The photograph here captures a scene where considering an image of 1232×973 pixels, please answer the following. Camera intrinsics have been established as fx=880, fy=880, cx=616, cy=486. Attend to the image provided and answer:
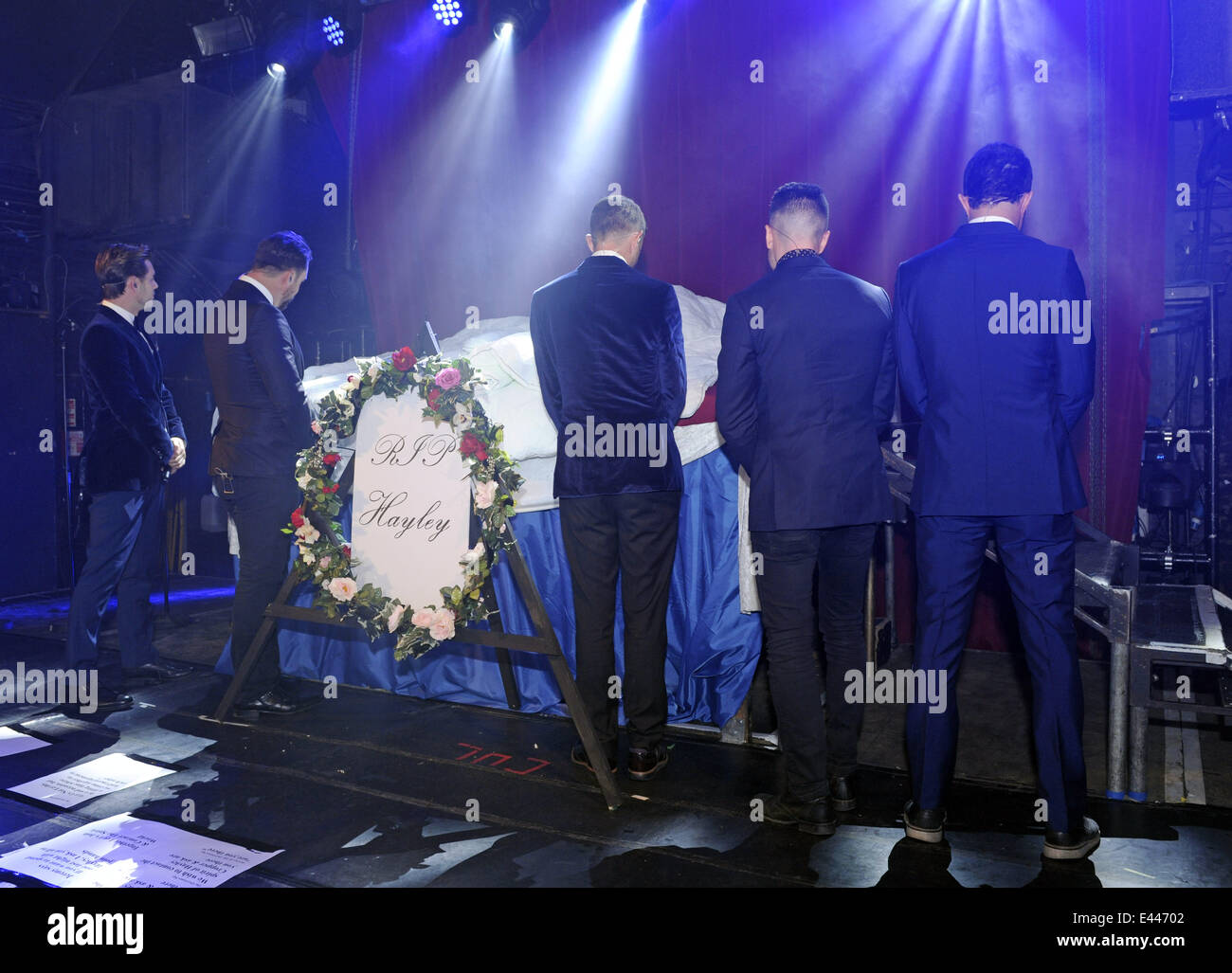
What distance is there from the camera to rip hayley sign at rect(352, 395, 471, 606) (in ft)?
9.78

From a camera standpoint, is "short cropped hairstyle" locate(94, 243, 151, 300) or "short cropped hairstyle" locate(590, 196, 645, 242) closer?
"short cropped hairstyle" locate(590, 196, 645, 242)

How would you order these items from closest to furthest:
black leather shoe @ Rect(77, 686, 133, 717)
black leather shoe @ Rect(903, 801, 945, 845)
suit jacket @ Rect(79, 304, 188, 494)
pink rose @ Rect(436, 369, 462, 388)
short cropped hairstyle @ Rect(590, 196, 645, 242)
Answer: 1. black leather shoe @ Rect(903, 801, 945, 845)
2. short cropped hairstyle @ Rect(590, 196, 645, 242)
3. pink rose @ Rect(436, 369, 462, 388)
4. black leather shoe @ Rect(77, 686, 133, 717)
5. suit jacket @ Rect(79, 304, 188, 494)

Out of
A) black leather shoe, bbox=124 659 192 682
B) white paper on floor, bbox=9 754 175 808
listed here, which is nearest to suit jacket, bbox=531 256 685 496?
white paper on floor, bbox=9 754 175 808

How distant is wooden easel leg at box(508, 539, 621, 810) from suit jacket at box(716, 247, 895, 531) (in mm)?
760

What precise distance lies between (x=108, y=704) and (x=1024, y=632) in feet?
11.4

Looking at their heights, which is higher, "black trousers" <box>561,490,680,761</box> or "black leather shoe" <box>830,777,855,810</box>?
"black trousers" <box>561,490,680,761</box>

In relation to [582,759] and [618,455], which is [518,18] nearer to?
[618,455]

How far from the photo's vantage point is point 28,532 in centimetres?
649

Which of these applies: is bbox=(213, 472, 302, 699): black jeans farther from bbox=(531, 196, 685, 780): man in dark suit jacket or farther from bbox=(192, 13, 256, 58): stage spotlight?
bbox=(192, 13, 256, 58): stage spotlight

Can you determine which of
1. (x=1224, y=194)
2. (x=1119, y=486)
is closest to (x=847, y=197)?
(x=1119, y=486)
